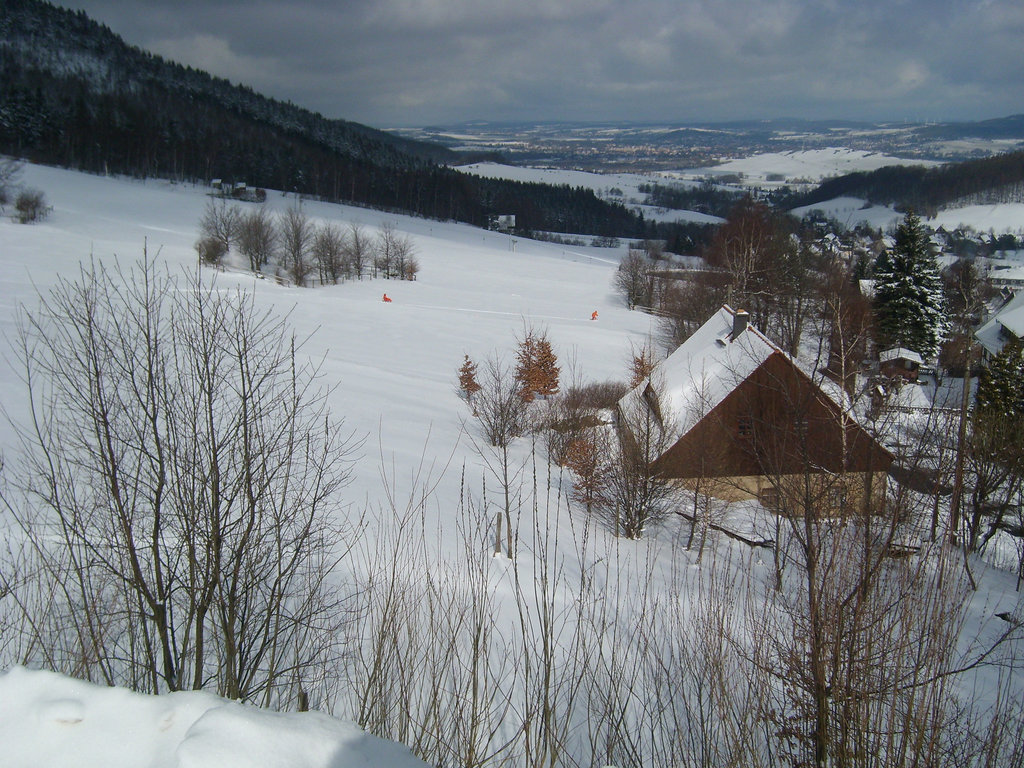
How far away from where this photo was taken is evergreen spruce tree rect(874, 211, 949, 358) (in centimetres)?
3130

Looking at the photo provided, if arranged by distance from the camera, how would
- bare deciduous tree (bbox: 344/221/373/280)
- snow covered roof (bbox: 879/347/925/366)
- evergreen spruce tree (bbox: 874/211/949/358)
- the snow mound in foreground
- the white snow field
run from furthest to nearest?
bare deciduous tree (bbox: 344/221/373/280) → evergreen spruce tree (bbox: 874/211/949/358) → snow covered roof (bbox: 879/347/925/366) → the white snow field → the snow mound in foreground

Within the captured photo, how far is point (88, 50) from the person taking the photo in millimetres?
102625

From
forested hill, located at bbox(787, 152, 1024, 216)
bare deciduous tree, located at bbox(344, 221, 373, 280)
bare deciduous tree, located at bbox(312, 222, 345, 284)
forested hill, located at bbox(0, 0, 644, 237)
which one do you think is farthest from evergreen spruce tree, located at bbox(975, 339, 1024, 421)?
forested hill, located at bbox(787, 152, 1024, 216)

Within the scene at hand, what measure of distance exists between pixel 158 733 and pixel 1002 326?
42.6 metres

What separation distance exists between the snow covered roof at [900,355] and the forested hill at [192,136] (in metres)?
72.6

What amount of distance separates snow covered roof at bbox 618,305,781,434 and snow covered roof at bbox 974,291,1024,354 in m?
21.7

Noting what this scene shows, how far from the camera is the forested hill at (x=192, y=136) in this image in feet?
238

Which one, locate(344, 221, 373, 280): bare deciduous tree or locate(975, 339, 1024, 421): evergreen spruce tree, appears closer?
locate(975, 339, 1024, 421): evergreen spruce tree

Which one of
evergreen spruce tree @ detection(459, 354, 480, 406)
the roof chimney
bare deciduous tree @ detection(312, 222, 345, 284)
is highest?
bare deciduous tree @ detection(312, 222, 345, 284)

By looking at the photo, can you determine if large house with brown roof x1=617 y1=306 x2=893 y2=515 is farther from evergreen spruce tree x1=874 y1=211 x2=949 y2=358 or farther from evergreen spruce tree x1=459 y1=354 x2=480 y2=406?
evergreen spruce tree x1=874 y1=211 x2=949 y2=358

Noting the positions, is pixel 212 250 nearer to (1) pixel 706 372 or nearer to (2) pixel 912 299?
(1) pixel 706 372

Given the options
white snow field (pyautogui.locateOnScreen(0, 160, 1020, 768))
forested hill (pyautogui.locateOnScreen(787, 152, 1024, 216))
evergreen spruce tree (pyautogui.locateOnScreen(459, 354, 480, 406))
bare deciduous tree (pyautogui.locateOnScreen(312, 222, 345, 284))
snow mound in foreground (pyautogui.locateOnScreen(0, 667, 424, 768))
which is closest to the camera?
snow mound in foreground (pyautogui.locateOnScreen(0, 667, 424, 768))

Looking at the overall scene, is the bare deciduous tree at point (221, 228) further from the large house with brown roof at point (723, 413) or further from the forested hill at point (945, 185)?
the forested hill at point (945, 185)

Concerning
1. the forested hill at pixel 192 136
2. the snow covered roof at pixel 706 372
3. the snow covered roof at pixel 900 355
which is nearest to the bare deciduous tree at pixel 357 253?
the forested hill at pixel 192 136
